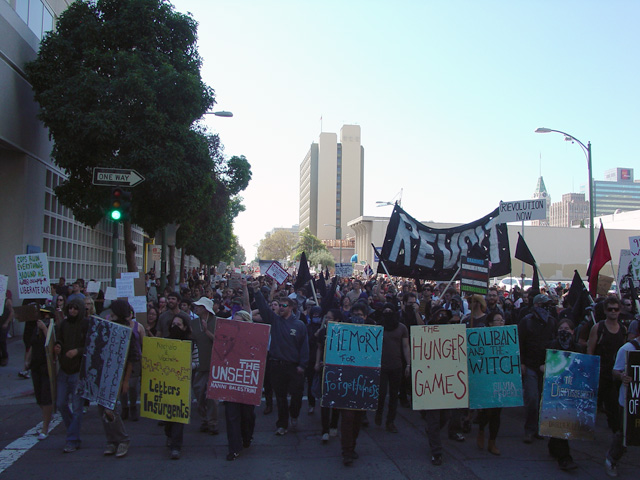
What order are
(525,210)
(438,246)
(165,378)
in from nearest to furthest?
(165,378)
(438,246)
(525,210)

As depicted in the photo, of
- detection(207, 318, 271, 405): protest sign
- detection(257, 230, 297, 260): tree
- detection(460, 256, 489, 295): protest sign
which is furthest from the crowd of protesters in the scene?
detection(257, 230, 297, 260): tree

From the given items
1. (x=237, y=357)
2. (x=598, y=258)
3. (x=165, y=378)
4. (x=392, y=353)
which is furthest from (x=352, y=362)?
(x=598, y=258)

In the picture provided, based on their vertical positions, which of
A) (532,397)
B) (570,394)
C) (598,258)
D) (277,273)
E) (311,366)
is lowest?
(532,397)

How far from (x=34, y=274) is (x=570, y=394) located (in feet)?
32.7

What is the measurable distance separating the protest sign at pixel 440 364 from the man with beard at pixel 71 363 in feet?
13.0

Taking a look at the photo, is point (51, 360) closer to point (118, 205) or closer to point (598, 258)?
point (118, 205)

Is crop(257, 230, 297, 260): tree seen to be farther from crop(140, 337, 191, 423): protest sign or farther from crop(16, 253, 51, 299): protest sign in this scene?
crop(140, 337, 191, 423): protest sign

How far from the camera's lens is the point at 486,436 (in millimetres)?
7852

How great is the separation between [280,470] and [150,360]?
2.08 meters

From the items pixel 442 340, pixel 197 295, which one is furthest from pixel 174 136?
pixel 442 340

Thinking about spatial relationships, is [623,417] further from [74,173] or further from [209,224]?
[209,224]

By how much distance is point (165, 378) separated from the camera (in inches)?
273

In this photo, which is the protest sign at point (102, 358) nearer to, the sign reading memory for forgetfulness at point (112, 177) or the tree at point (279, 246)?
the sign reading memory for forgetfulness at point (112, 177)

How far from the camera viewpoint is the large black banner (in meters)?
14.2
